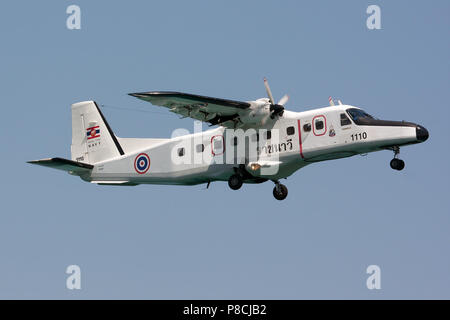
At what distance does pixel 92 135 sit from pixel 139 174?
10.3ft

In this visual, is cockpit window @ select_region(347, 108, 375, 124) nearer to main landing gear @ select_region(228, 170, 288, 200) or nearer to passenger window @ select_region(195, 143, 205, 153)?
main landing gear @ select_region(228, 170, 288, 200)

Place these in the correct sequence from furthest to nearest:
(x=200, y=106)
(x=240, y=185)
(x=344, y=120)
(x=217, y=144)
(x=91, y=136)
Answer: (x=91, y=136)
(x=217, y=144)
(x=240, y=185)
(x=200, y=106)
(x=344, y=120)

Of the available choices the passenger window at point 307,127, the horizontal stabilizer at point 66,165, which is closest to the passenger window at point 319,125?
the passenger window at point 307,127

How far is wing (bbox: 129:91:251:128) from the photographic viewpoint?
26.4 metres

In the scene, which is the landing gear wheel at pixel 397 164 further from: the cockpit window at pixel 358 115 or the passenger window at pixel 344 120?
the passenger window at pixel 344 120

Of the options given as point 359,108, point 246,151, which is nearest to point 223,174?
point 246,151

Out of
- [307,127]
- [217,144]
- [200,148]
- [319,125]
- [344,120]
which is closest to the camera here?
[344,120]

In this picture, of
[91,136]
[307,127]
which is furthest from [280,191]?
[91,136]

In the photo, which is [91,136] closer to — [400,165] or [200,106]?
[200,106]

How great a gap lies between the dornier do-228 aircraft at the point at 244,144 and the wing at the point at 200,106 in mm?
32

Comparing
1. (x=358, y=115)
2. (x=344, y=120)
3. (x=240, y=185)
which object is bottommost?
(x=240, y=185)

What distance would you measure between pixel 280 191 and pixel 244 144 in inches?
82.5

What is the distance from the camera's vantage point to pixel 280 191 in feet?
94.4

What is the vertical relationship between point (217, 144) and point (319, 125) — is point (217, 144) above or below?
below
